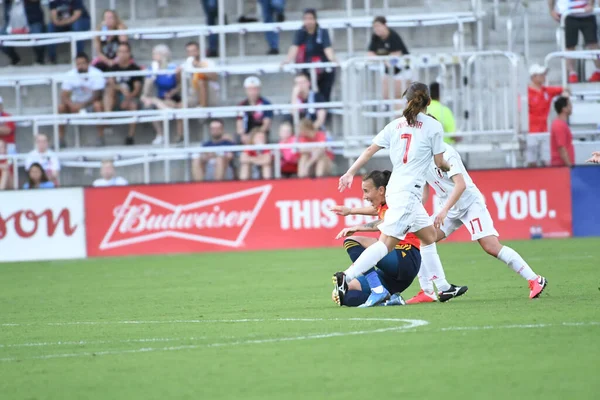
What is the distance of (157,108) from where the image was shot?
24016 millimetres

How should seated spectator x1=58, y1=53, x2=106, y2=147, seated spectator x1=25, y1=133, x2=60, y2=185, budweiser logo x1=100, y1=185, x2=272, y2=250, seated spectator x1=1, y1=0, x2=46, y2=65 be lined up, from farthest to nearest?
seated spectator x1=1, y1=0, x2=46, y2=65, seated spectator x1=58, y1=53, x2=106, y2=147, seated spectator x1=25, y1=133, x2=60, y2=185, budweiser logo x1=100, y1=185, x2=272, y2=250

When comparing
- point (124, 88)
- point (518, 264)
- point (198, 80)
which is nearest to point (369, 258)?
point (518, 264)

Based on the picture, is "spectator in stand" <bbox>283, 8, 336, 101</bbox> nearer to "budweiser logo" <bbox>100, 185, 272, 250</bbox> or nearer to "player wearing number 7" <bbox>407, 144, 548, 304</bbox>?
"budweiser logo" <bbox>100, 185, 272, 250</bbox>

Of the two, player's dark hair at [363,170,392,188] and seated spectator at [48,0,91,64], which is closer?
player's dark hair at [363,170,392,188]

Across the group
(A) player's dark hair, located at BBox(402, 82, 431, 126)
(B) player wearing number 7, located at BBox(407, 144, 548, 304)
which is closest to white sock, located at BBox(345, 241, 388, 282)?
(B) player wearing number 7, located at BBox(407, 144, 548, 304)

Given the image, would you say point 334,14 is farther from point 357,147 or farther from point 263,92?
point 357,147

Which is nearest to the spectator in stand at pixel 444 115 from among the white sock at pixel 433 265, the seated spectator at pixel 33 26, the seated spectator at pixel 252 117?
the seated spectator at pixel 252 117

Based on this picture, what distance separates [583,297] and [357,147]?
36.5 feet

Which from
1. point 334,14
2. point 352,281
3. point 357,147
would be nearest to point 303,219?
point 357,147

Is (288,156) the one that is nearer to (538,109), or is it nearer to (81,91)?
(538,109)

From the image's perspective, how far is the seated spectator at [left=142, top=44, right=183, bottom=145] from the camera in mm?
23859

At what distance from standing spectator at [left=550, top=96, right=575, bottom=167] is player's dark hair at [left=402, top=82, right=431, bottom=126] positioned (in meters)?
11.0

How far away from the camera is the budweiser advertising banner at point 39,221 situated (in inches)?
844

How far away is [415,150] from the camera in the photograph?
409 inches
